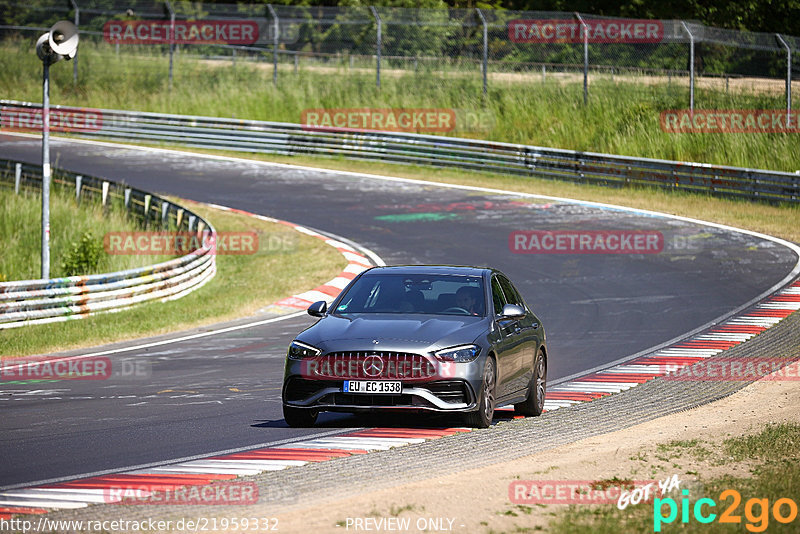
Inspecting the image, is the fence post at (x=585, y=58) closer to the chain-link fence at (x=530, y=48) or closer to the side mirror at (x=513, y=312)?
the chain-link fence at (x=530, y=48)

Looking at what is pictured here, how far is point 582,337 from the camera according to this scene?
17.7m

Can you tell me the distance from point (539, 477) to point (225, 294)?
15339 millimetres

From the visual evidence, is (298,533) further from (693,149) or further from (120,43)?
(120,43)

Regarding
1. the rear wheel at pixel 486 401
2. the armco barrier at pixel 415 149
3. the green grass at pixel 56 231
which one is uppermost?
the rear wheel at pixel 486 401

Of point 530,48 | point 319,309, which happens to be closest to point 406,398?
point 319,309

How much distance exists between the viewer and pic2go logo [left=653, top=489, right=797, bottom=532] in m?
7.15

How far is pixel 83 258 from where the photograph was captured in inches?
1022

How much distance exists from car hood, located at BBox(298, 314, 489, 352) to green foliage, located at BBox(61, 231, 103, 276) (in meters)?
15.8

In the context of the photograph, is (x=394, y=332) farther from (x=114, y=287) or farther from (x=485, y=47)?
(x=485, y=47)

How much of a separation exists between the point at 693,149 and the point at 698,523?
100ft

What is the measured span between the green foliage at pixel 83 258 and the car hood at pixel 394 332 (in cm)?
1585

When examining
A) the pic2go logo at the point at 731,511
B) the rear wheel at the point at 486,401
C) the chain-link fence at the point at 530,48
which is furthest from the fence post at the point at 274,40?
the pic2go logo at the point at 731,511

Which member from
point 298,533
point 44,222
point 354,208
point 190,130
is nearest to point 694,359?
point 298,533

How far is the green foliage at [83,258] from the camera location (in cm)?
2591
